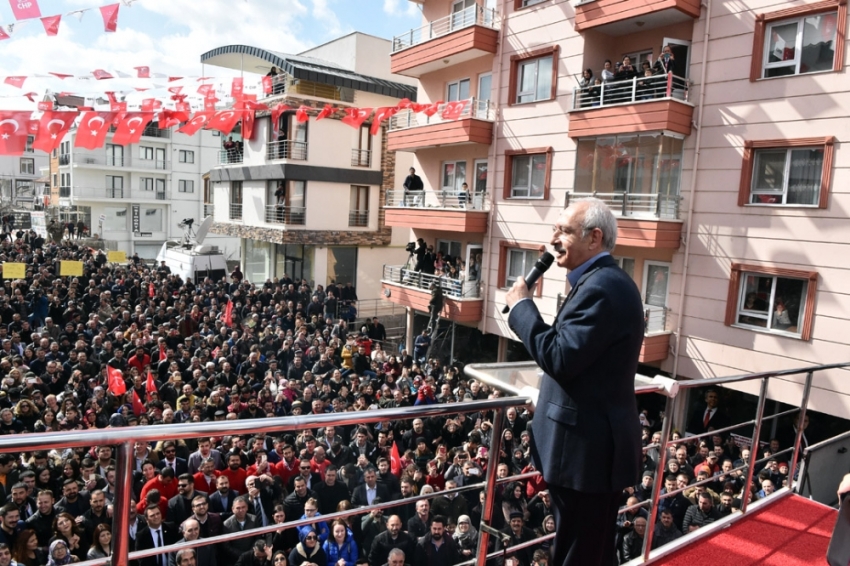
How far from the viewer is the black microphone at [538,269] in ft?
7.43

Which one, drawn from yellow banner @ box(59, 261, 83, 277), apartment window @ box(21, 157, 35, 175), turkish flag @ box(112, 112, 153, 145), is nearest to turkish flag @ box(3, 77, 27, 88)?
turkish flag @ box(112, 112, 153, 145)

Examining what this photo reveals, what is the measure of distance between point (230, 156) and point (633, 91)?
20.4 metres

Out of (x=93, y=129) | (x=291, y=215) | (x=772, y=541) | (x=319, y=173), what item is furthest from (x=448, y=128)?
(x=772, y=541)

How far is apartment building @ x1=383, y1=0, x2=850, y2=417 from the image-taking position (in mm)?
11367

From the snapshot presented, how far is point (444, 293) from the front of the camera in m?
18.3

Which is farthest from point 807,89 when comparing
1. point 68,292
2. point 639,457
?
point 68,292

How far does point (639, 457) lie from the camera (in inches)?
88.7

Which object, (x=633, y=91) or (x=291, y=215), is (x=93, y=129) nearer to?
(x=633, y=91)

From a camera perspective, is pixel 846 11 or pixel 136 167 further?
pixel 136 167

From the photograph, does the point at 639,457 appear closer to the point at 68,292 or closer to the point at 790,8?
→ the point at 790,8

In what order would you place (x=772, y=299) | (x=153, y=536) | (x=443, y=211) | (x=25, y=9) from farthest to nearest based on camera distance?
(x=443, y=211), (x=772, y=299), (x=25, y=9), (x=153, y=536)

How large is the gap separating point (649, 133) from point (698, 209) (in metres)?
1.91

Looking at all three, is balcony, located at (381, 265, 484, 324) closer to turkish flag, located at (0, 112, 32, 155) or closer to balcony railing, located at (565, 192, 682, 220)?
balcony railing, located at (565, 192, 682, 220)

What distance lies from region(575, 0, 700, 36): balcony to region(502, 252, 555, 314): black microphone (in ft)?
40.0
